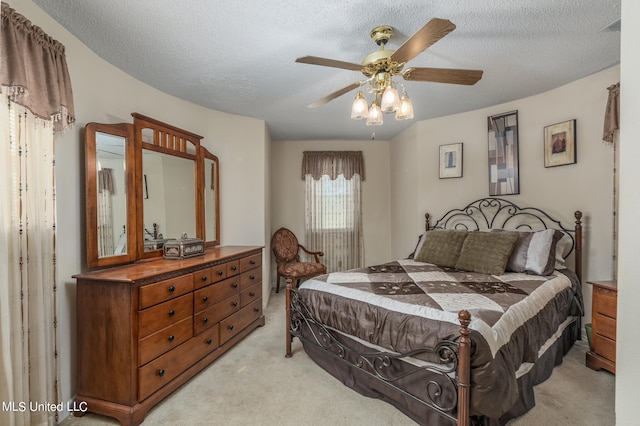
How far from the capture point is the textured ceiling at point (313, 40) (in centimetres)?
177

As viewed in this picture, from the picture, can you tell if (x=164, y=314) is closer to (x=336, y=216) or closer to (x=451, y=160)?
(x=336, y=216)

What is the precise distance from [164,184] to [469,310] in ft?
9.15

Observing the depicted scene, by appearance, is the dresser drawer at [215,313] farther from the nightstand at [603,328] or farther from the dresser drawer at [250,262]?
the nightstand at [603,328]

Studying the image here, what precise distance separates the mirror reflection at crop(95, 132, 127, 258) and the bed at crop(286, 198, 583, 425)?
1.45m

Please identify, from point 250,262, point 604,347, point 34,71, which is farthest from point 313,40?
point 604,347

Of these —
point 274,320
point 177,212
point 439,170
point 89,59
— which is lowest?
point 274,320

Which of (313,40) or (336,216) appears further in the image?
(336,216)

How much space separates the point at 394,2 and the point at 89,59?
2212 millimetres

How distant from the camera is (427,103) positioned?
134 inches

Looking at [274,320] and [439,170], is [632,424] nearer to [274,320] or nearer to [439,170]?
→ [274,320]

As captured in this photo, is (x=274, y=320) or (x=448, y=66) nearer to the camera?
(x=448, y=66)

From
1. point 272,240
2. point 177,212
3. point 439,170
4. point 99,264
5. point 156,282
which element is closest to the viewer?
point 156,282

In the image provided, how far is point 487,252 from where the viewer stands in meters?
2.81

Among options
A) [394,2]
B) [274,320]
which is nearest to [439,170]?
[394,2]
